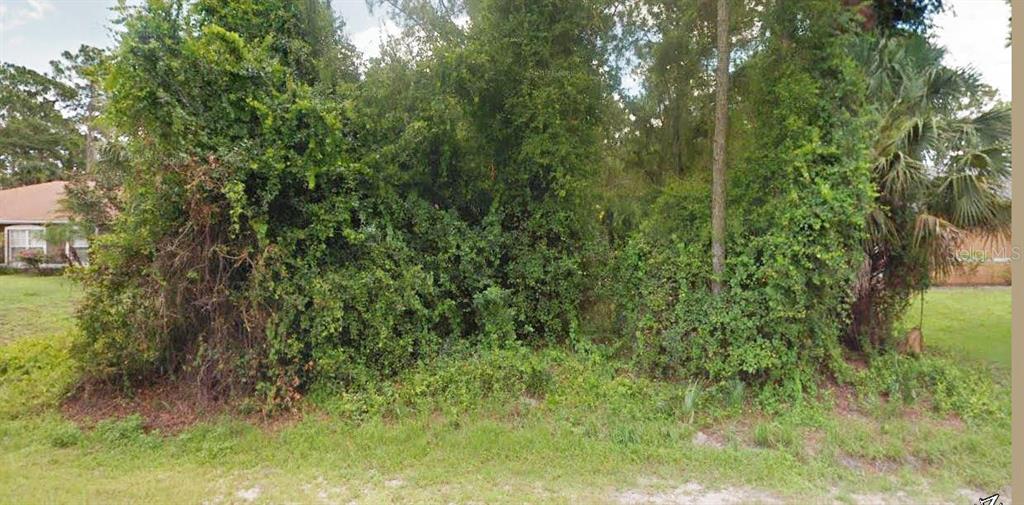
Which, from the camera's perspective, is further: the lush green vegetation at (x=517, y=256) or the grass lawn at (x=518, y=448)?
the lush green vegetation at (x=517, y=256)

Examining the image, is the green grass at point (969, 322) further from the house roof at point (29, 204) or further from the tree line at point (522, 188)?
the house roof at point (29, 204)

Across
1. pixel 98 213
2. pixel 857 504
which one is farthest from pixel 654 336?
pixel 98 213

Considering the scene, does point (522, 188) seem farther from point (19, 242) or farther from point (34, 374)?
point (19, 242)

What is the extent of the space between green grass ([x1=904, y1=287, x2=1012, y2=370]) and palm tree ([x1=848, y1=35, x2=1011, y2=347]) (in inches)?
24.8

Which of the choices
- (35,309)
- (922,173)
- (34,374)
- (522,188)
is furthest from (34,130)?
(922,173)

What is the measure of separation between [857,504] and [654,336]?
2.14 m

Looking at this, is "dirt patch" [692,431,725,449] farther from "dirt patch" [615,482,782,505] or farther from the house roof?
the house roof

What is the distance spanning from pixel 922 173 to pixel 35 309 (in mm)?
13276

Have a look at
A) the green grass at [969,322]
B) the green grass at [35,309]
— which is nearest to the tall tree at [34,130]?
the green grass at [35,309]

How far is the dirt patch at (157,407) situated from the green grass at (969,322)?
704 centimetres

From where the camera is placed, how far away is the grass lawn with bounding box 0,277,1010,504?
3049 millimetres

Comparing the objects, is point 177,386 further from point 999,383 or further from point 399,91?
point 999,383

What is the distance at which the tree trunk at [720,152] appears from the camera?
4637 millimetres

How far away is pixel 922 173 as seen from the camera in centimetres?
495
